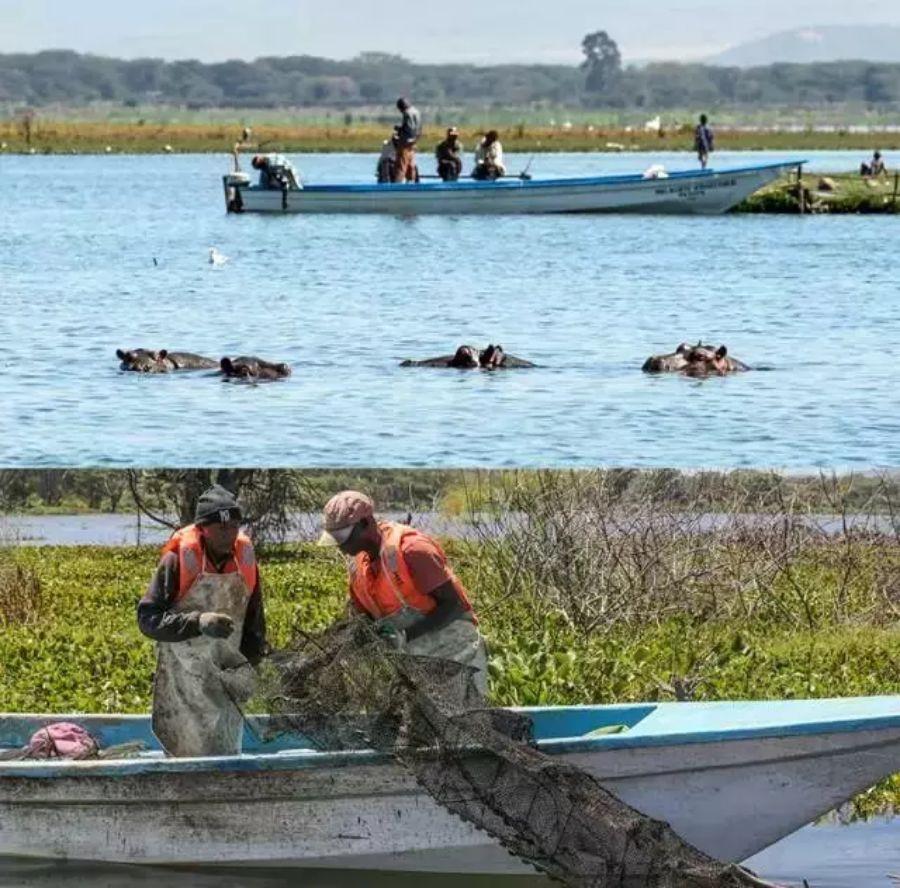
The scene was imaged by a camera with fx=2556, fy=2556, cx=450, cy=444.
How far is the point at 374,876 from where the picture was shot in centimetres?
1124

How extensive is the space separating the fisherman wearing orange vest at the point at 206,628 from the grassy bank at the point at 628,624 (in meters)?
2.27

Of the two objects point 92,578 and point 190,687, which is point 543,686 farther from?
point 92,578

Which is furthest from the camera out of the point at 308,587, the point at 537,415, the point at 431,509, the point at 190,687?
the point at 537,415

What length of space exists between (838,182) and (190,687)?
51.4 meters

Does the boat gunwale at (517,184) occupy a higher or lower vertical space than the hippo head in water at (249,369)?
higher

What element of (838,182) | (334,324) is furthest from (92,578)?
(838,182)

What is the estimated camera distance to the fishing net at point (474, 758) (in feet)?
34.0

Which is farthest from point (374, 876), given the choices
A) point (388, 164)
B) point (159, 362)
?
point (388, 164)

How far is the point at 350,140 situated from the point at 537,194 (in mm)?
63185

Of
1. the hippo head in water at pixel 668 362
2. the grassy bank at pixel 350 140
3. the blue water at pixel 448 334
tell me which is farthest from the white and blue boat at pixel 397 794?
the grassy bank at pixel 350 140

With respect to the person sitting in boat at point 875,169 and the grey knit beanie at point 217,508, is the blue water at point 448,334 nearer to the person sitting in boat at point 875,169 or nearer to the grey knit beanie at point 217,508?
the person sitting in boat at point 875,169

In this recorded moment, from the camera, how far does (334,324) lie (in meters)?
36.4

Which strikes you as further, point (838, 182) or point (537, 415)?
point (838, 182)

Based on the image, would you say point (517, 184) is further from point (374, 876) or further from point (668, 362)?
point (374, 876)
